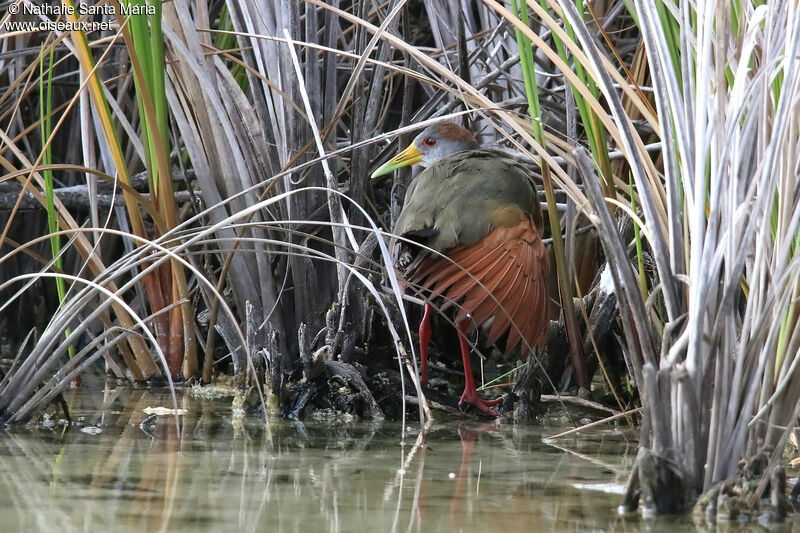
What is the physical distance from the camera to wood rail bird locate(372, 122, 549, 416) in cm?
294

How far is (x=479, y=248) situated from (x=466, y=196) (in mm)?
238

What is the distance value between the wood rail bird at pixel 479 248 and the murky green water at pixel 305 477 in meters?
0.35

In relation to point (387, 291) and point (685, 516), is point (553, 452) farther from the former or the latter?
point (387, 291)

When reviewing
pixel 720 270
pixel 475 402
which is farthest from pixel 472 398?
pixel 720 270

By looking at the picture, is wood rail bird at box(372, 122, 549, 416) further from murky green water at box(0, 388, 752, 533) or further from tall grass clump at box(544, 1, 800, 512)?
tall grass clump at box(544, 1, 800, 512)

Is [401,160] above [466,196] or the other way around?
above

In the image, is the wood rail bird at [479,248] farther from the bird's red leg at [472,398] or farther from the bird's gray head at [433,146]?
the bird's gray head at [433,146]

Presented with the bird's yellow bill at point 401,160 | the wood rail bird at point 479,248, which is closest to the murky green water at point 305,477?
the wood rail bird at point 479,248

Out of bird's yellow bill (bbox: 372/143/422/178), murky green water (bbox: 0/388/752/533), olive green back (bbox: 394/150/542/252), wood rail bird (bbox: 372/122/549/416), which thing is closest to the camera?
murky green water (bbox: 0/388/752/533)

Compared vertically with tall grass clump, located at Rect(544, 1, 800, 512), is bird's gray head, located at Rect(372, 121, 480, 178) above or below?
above

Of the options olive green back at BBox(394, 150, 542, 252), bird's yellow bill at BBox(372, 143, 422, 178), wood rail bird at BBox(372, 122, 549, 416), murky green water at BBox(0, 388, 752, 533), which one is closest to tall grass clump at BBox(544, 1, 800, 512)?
murky green water at BBox(0, 388, 752, 533)

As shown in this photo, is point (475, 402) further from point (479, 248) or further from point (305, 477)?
point (305, 477)

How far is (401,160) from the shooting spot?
152 inches

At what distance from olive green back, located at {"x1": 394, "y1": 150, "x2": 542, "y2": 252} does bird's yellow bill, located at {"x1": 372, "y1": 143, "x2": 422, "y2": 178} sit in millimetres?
289
